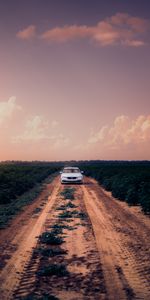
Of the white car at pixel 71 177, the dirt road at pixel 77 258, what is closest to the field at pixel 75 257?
the dirt road at pixel 77 258

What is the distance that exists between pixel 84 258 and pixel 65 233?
273cm

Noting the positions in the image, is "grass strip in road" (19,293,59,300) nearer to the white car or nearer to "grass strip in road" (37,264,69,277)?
"grass strip in road" (37,264,69,277)

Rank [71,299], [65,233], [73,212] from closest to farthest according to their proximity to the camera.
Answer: [71,299] → [65,233] → [73,212]

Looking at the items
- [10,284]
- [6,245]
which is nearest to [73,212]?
[6,245]

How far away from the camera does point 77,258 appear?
7.60 metres

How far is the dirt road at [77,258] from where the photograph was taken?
5652mm

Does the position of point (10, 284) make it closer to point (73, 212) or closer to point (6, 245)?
point (6, 245)

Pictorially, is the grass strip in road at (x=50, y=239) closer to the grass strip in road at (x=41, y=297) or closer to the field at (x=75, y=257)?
the field at (x=75, y=257)

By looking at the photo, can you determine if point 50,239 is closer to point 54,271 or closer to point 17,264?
point 17,264

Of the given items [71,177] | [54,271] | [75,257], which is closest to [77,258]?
[75,257]

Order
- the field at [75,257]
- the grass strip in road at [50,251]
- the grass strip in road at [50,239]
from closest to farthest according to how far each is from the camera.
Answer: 1. the field at [75,257]
2. the grass strip in road at [50,251]
3. the grass strip in road at [50,239]

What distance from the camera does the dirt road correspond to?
5.65 metres

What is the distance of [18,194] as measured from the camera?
23.2 meters

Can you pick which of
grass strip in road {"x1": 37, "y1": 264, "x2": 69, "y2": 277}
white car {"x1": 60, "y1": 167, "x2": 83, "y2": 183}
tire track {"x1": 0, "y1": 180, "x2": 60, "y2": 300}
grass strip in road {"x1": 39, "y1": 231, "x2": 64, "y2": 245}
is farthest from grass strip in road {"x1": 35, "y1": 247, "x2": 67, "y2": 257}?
white car {"x1": 60, "y1": 167, "x2": 83, "y2": 183}
